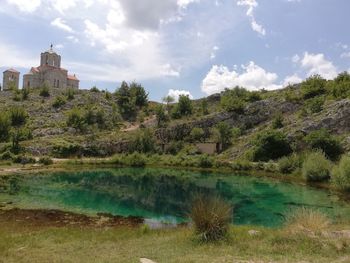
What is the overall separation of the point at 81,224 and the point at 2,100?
7964 centimetres

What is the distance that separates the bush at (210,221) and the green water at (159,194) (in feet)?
31.6

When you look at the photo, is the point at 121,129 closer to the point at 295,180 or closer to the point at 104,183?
the point at 104,183

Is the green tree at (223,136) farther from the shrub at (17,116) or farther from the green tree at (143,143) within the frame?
the shrub at (17,116)

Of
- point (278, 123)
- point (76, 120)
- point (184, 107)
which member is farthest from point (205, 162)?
point (76, 120)

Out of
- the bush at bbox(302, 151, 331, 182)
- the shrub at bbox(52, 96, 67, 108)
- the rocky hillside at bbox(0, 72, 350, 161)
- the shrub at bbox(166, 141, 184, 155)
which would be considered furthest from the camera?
the shrub at bbox(52, 96, 67, 108)

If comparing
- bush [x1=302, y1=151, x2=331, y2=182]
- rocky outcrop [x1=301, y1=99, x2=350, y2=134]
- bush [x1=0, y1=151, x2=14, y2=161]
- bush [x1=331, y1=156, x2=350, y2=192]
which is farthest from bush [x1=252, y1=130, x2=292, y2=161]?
bush [x1=0, y1=151, x2=14, y2=161]

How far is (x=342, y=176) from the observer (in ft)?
116

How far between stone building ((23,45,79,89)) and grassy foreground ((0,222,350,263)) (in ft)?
331

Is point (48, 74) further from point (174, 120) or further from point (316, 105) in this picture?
point (316, 105)

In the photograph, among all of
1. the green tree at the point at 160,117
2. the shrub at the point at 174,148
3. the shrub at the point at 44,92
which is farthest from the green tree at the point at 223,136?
the shrub at the point at 44,92

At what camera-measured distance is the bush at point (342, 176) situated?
34.9 metres

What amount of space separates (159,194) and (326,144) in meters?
29.0

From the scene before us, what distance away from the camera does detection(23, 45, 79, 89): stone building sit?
111 meters

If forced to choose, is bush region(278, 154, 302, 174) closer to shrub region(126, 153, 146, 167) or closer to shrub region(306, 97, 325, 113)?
shrub region(306, 97, 325, 113)
